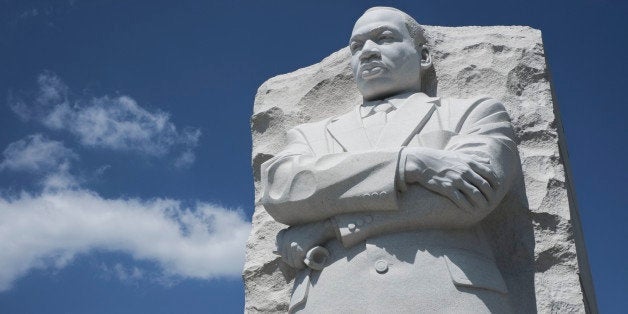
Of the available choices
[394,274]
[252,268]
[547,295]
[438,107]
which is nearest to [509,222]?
[547,295]

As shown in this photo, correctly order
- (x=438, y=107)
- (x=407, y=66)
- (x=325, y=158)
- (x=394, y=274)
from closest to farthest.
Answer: (x=394, y=274), (x=325, y=158), (x=438, y=107), (x=407, y=66)

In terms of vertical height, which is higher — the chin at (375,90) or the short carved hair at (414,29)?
the short carved hair at (414,29)

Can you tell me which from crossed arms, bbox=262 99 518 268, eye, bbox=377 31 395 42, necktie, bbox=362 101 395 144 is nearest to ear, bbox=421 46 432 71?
eye, bbox=377 31 395 42

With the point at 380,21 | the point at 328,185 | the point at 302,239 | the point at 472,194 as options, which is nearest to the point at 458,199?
the point at 472,194

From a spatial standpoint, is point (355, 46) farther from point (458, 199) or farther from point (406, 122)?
point (458, 199)

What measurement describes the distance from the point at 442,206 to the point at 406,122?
28.7 inches

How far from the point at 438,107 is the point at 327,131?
0.74 metres

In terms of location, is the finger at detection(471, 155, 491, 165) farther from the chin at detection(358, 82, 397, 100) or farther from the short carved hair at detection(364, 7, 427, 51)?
the short carved hair at detection(364, 7, 427, 51)

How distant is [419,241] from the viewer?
4340mm

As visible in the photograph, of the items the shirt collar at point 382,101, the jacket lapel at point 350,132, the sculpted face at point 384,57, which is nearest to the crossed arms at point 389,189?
the jacket lapel at point 350,132

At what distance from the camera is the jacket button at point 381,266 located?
13.9 feet

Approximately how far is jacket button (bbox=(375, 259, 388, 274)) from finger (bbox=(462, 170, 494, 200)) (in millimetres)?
641

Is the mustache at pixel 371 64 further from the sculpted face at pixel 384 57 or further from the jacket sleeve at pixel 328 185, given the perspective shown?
the jacket sleeve at pixel 328 185

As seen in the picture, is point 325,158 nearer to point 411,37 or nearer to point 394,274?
point 394,274
